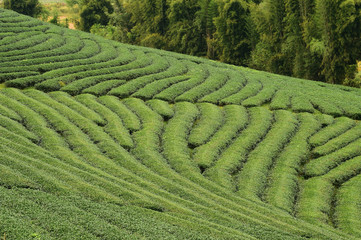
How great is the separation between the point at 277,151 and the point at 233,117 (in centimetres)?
509

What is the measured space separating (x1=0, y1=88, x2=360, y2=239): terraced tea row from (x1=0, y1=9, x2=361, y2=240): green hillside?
0.29 ft

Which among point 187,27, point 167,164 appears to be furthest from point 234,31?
point 167,164

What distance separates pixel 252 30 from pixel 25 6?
41.4 m

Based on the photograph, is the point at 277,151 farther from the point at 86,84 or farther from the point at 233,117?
the point at 86,84

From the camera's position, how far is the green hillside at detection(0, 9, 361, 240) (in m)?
15.5

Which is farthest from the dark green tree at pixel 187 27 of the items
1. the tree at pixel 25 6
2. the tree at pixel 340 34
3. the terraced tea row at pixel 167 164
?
the terraced tea row at pixel 167 164

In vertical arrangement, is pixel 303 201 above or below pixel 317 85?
below

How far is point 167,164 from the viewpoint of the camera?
24.5 m

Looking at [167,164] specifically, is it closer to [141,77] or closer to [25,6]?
[141,77]

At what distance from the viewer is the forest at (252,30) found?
49.9 metres

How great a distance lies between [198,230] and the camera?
50.2ft

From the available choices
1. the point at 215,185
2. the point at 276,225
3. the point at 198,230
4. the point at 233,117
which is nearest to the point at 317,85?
the point at 233,117

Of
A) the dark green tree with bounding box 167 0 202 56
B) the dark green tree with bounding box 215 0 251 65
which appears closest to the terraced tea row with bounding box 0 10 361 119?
the dark green tree with bounding box 215 0 251 65

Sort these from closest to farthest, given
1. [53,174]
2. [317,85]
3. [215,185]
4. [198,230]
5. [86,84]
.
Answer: [198,230] < [53,174] < [215,185] < [86,84] < [317,85]
